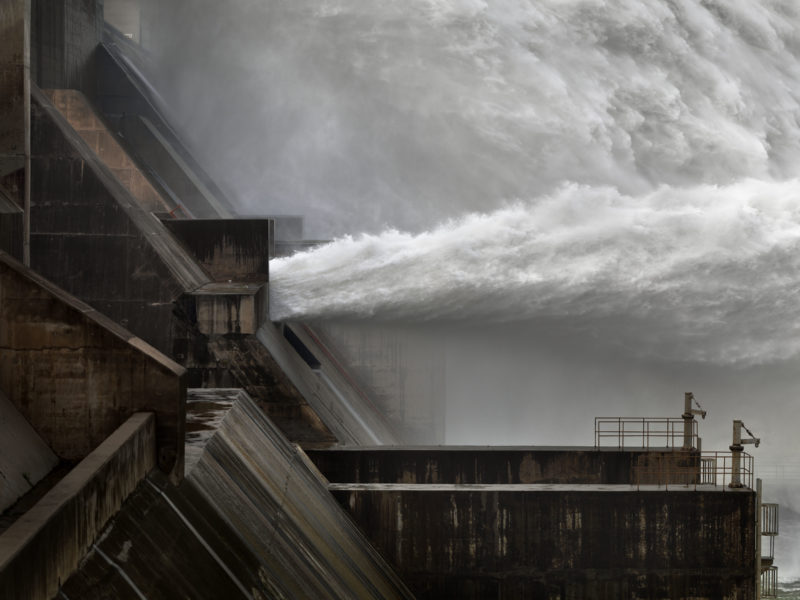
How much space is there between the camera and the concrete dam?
6.64m

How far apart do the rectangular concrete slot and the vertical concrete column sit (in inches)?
385

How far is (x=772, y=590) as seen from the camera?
1420 cm

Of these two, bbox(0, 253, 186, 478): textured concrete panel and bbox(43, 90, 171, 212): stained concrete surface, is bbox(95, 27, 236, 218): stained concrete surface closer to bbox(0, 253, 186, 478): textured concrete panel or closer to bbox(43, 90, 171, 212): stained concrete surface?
bbox(43, 90, 171, 212): stained concrete surface

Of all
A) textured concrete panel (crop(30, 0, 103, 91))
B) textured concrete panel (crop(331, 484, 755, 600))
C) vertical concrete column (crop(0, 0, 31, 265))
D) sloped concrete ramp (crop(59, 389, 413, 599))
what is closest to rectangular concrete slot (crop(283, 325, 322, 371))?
textured concrete panel (crop(30, 0, 103, 91))

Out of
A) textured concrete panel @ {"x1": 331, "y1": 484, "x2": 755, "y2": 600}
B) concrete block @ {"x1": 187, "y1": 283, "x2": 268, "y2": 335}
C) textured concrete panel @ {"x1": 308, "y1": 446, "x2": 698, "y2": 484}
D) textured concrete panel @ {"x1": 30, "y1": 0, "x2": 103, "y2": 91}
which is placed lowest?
textured concrete panel @ {"x1": 331, "y1": 484, "x2": 755, "y2": 600}

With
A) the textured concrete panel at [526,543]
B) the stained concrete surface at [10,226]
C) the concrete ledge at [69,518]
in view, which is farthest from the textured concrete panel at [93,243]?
the concrete ledge at [69,518]

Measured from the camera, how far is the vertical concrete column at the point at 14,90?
10.4 metres

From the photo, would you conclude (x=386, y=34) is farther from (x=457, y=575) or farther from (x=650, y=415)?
(x=457, y=575)

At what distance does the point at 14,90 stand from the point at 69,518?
6.22 meters

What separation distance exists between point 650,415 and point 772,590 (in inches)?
763

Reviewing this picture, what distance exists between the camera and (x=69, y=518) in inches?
211

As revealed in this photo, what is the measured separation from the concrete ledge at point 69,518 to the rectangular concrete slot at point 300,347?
12791mm

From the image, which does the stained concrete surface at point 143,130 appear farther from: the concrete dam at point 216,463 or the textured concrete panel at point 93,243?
the textured concrete panel at point 93,243

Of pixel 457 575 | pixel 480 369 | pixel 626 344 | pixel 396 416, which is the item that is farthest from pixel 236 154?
pixel 457 575
